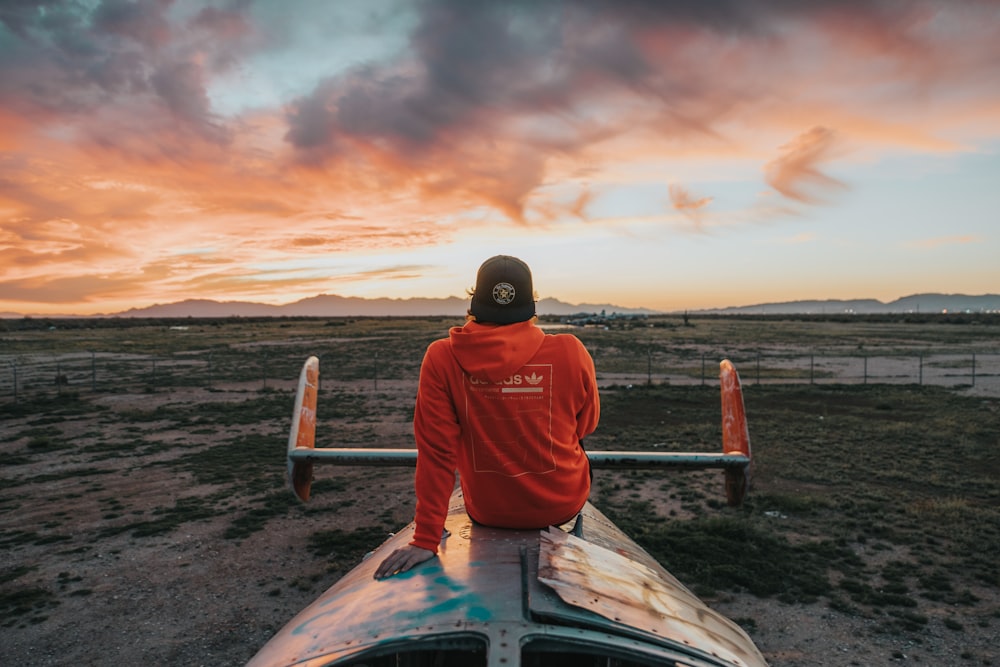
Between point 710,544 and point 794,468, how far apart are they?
6231 mm

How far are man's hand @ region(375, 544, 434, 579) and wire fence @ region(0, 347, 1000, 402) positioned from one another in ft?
92.6

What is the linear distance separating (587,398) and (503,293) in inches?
37.5

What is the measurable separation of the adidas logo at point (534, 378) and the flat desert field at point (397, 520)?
615cm

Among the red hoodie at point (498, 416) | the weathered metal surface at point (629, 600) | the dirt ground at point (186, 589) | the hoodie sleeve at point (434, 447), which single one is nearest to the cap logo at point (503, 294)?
the red hoodie at point (498, 416)

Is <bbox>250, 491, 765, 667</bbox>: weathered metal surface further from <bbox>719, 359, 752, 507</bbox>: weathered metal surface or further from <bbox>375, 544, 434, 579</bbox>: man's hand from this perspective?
<bbox>719, 359, 752, 507</bbox>: weathered metal surface

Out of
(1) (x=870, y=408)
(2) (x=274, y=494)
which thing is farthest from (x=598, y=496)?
(1) (x=870, y=408)

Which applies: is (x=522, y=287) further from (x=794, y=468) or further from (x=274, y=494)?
(x=794, y=468)

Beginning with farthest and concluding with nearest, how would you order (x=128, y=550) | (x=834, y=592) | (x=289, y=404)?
(x=289, y=404) → (x=128, y=550) → (x=834, y=592)

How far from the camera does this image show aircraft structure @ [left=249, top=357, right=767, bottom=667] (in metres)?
2.56

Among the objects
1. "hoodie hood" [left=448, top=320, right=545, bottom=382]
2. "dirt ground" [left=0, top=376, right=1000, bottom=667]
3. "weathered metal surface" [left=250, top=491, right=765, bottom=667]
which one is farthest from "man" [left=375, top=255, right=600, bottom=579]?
"dirt ground" [left=0, top=376, right=1000, bottom=667]

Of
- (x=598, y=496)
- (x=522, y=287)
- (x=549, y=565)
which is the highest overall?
(x=522, y=287)

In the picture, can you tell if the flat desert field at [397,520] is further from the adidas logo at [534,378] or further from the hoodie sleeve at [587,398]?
the adidas logo at [534,378]

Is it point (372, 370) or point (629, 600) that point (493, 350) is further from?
point (372, 370)

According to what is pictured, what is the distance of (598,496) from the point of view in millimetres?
13344
